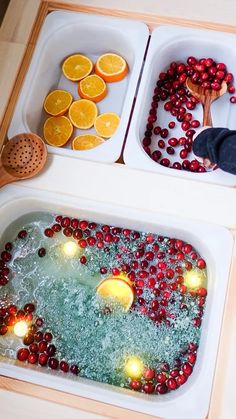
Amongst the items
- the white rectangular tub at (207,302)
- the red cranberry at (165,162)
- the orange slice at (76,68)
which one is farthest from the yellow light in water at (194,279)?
the orange slice at (76,68)

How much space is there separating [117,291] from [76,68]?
0.86m

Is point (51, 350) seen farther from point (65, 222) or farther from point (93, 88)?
point (93, 88)

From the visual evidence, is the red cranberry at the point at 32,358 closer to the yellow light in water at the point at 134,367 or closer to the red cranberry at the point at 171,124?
the yellow light in water at the point at 134,367

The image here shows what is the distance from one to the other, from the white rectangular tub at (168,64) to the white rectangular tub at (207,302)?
0.62 feet

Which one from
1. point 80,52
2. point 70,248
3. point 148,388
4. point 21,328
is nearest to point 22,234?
point 70,248

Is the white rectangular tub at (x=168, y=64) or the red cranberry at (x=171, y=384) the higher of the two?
the white rectangular tub at (x=168, y=64)

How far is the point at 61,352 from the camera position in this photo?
1.54 metres

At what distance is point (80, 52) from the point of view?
1.93m

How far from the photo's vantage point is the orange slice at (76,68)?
188cm

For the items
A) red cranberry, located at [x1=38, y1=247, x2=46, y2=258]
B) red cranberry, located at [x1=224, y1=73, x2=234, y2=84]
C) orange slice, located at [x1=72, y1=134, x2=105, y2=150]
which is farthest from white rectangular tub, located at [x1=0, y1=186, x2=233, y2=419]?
red cranberry, located at [x1=224, y1=73, x2=234, y2=84]

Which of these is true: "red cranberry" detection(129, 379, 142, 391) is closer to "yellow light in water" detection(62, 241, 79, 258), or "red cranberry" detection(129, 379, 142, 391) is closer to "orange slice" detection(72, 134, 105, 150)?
"yellow light in water" detection(62, 241, 79, 258)

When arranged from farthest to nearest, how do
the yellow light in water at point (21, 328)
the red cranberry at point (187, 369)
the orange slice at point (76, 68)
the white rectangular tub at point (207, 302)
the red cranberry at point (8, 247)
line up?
the orange slice at point (76, 68)
the red cranberry at point (8, 247)
the yellow light in water at point (21, 328)
the red cranberry at point (187, 369)
the white rectangular tub at point (207, 302)

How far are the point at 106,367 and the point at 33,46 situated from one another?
1137 mm

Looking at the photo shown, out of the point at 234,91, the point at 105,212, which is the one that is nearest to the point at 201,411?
the point at 105,212
